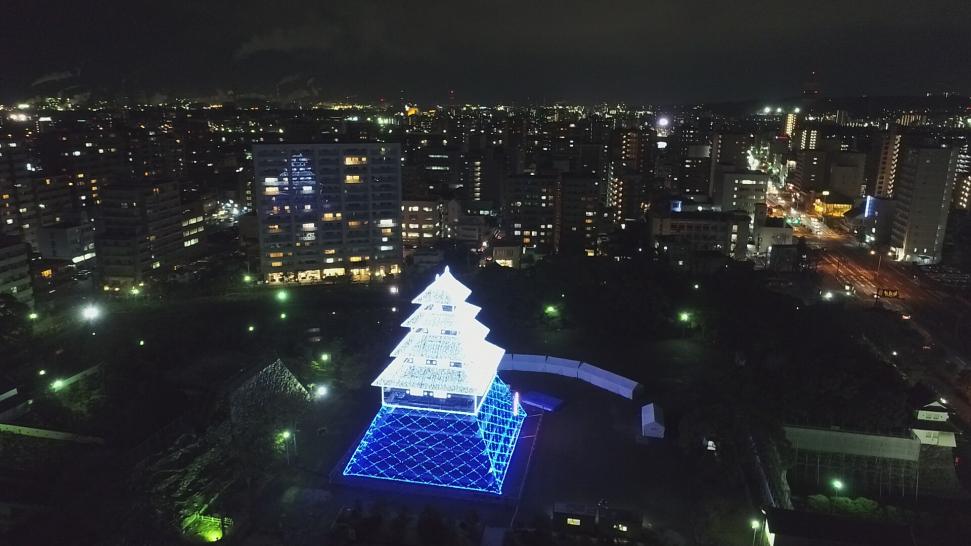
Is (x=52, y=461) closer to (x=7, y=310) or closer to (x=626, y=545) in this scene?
(x=7, y=310)

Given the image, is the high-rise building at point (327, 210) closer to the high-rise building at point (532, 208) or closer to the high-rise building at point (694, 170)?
the high-rise building at point (532, 208)

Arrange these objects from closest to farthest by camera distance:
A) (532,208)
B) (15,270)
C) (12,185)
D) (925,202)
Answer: (15,270) < (12,185) < (925,202) < (532,208)

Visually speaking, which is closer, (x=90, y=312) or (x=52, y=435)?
(x=52, y=435)

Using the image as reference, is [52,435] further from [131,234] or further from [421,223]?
[421,223]

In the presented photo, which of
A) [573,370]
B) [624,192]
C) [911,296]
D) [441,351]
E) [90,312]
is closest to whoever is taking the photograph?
[441,351]

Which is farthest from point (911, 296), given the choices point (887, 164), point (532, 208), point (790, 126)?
point (790, 126)

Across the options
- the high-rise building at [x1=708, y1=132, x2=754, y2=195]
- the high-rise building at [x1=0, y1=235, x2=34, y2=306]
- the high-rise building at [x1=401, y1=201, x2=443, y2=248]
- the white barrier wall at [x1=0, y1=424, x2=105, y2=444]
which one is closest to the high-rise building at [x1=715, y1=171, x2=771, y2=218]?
the high-rise building at [x1=708, y1=132, x2=754, y2=195]

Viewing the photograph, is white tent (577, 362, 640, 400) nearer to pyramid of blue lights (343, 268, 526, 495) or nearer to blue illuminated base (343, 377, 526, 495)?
blue illuminated base (343, 377, 526, 495)
